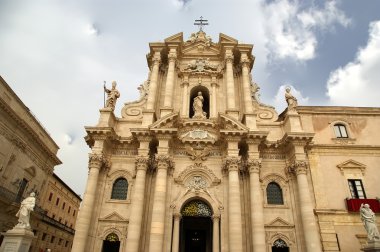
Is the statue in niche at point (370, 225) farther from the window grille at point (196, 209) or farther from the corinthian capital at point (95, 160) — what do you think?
the corinthian capital at point (95, 160)

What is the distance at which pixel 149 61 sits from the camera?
1139 inches

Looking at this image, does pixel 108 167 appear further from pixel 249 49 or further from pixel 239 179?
pixel 249 49

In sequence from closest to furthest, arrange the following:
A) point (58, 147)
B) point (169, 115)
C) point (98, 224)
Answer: point (98, 224), point (169, 115), point (58, 147)

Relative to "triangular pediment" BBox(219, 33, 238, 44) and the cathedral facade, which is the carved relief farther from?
"triangular pediment" BBox(219, 33, 238, 44)

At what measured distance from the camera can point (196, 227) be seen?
24.7m

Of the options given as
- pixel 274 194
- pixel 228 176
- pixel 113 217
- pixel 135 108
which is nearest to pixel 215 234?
pixel 228 176

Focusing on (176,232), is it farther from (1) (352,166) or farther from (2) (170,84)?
(1) (352,166)

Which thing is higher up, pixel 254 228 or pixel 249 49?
pixel 249 49

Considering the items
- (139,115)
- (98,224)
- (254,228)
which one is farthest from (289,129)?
(98,224)

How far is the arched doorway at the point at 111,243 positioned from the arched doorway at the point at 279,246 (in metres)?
10.1

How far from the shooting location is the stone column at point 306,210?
59.9 ft

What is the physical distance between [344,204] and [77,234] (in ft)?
57.9

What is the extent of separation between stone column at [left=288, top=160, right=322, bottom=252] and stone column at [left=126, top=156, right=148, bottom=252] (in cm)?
1028

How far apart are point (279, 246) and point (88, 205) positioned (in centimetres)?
1264
